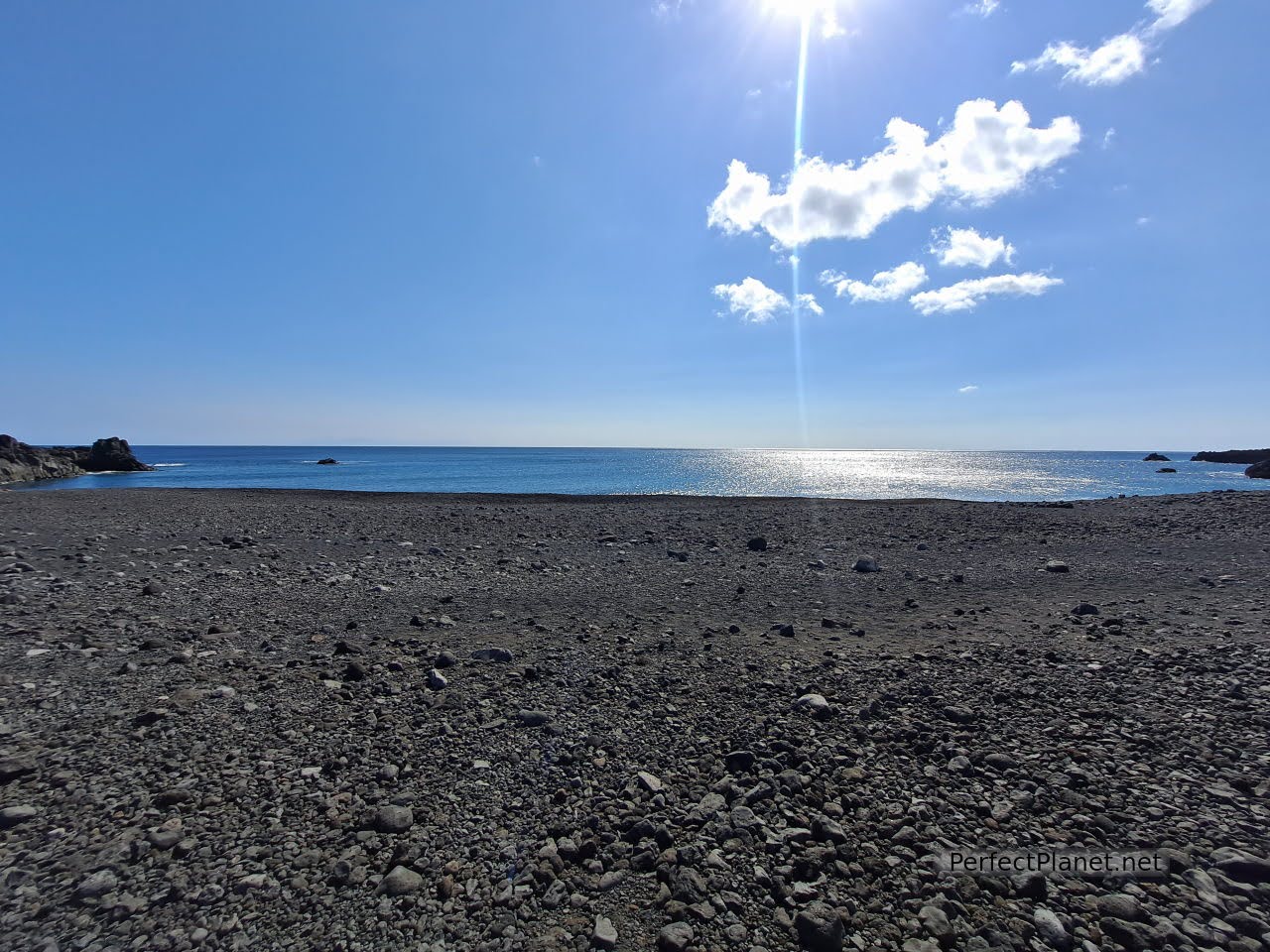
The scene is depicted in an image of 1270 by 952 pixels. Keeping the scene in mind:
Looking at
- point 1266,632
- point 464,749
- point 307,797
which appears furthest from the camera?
point 1266,632

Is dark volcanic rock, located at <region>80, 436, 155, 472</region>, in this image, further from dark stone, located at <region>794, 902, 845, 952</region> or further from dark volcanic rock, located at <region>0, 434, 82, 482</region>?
dark stone, located at <region>794, 902, 845, 952</region>

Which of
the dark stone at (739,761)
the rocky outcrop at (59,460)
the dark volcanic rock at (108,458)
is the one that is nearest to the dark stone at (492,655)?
the dark stone at (739,761)

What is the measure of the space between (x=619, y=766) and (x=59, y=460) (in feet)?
228

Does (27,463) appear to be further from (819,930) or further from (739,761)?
(819,930)

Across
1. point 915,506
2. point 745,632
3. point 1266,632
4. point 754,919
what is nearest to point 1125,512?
point 915,506

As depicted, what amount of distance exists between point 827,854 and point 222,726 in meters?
5.13

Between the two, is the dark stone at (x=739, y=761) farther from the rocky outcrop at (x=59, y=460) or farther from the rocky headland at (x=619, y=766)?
the rocky outcrop at (x=59, y=460)

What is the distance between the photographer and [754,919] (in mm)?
3059

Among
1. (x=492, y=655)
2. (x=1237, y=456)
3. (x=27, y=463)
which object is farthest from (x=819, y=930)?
(x=1237, y=456)

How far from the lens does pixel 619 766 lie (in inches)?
176

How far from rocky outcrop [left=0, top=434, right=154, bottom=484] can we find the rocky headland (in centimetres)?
4965

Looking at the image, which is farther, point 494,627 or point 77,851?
point 494,627

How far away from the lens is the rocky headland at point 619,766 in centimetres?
303

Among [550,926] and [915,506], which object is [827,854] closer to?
[550,926]
